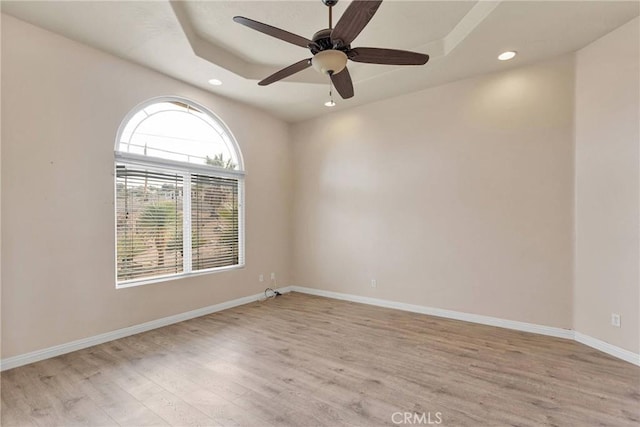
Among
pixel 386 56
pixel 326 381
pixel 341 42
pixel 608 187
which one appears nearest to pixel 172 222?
pixel 326 381

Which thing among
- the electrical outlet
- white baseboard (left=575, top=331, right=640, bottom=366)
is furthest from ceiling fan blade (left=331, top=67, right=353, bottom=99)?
white baseboard (left=575, top=331, right=640, bottom=366)

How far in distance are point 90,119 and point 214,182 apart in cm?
158

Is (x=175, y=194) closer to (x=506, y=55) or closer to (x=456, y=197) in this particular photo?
(x=456, y=197)

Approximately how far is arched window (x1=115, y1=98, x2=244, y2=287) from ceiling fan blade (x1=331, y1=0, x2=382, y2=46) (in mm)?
2714

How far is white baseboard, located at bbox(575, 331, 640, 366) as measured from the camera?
8.48ft

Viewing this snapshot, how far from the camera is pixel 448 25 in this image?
116 inches

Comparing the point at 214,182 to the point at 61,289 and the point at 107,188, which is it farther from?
the point at 61,289

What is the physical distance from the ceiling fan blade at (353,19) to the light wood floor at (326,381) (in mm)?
2519

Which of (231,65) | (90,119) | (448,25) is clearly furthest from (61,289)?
(448,25)

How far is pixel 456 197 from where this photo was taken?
3820 mm

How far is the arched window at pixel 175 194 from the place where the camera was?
335 centimetres

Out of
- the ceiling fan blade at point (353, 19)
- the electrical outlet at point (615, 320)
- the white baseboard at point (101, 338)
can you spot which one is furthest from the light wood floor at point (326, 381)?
the ceiling fan blade at point (353, 19)

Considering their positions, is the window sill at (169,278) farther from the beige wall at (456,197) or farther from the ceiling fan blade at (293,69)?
the ceiling fan blade at (293,69)

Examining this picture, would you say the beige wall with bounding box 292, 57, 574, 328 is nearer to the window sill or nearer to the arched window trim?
the arched window trim
